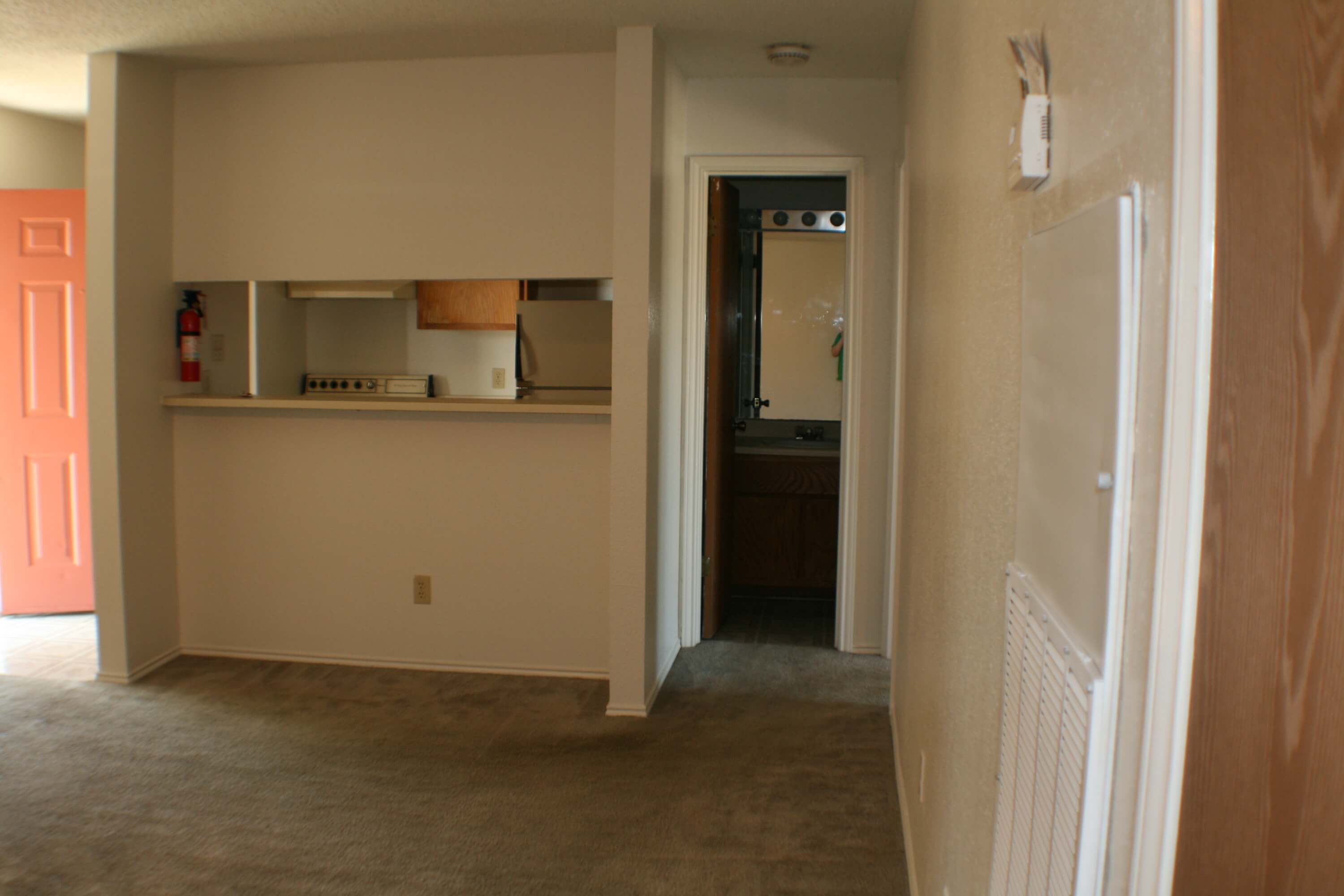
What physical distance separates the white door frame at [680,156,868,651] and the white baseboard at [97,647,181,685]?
2045mm

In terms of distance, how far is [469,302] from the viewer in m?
3.66

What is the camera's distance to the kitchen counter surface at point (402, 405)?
345 centimetres

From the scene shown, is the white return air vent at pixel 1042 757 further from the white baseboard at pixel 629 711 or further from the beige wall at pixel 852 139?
the beige wall at pixel 852 139

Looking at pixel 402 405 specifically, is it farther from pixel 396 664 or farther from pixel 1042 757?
pixel 1042 757

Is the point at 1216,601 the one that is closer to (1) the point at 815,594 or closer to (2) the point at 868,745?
(2) the point at 868,745

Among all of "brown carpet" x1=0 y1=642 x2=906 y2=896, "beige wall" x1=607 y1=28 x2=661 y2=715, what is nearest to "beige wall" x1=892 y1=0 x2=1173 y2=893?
"brown carpet" x1=0 y1=642 x2=906 y2=896

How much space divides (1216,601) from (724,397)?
3581mm

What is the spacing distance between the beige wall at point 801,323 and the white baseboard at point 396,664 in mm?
1949

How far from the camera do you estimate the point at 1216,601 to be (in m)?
0.64

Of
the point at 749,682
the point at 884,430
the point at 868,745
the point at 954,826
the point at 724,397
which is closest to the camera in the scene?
the point at 954,826

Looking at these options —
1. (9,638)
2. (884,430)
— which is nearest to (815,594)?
(884,430)

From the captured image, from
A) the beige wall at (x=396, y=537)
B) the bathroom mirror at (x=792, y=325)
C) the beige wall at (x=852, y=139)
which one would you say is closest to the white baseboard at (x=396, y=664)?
the beige wall at (x=396, y=537)

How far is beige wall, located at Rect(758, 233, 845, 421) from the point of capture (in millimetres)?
4949

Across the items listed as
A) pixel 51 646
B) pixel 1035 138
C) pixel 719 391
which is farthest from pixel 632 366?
pixel 51 646
